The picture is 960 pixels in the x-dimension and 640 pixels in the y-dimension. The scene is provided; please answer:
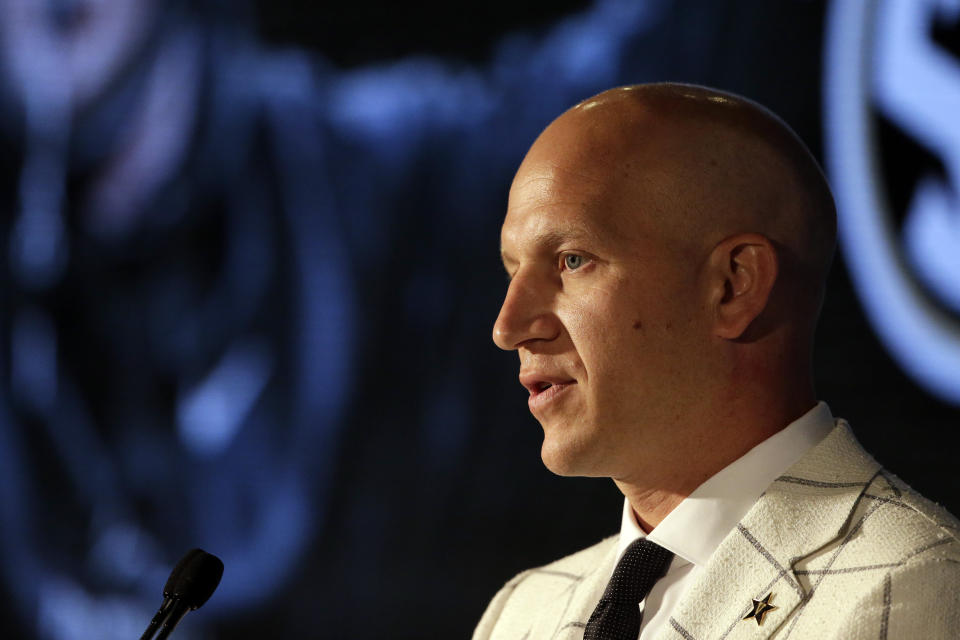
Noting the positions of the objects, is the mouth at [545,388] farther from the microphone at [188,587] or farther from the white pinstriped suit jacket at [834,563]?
the microphone at [188,587]

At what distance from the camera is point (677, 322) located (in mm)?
1453

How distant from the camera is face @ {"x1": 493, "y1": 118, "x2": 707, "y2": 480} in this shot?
1449 millimetres

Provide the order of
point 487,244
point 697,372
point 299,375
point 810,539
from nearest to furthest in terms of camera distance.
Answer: point 810,539, point 697,372, point 487,244, point 299,375

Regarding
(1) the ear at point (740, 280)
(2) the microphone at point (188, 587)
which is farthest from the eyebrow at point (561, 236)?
(2) the microphone at point (188, 587)

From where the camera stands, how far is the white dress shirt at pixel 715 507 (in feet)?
4.66

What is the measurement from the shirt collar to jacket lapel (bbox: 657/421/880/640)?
0.04 meters

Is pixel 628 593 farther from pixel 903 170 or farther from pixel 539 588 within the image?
pixel 903 170

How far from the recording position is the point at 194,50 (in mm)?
3238

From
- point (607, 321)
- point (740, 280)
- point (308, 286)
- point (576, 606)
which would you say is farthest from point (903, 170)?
point (308, 286)

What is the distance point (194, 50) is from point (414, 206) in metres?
0.87

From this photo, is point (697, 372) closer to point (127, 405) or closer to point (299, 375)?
point (299, 375)

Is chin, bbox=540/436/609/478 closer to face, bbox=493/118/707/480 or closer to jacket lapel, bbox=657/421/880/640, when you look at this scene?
face, bbox=493/118/707/480

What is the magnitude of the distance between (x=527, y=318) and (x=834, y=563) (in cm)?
49

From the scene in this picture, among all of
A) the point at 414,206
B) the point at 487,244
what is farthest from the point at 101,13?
the point at 487,244
